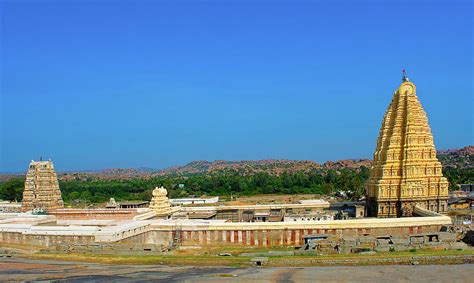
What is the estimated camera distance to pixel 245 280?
24641 mm

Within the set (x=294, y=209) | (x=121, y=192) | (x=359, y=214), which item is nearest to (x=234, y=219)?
(x=294, y=209)

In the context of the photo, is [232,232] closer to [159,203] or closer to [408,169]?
[159,203]

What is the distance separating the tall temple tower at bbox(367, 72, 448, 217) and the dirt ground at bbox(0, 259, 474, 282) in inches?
661

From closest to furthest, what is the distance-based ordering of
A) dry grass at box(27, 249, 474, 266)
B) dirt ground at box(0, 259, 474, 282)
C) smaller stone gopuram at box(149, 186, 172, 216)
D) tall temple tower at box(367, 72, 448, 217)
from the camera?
dirt ground at box(0, 259, 474, 282)
dry grass at box(27, 249, 474, 266)
tall temple tower at box(367, 72, 448, 217)
smaller stone gopuram at box(149, 186, 172, 216)

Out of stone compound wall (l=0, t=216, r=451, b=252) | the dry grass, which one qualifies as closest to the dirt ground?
the dry grass

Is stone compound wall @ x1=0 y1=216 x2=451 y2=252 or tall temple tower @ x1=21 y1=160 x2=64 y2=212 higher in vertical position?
tall temple tower @ x1=21 y1=160 x2=64 y2=212

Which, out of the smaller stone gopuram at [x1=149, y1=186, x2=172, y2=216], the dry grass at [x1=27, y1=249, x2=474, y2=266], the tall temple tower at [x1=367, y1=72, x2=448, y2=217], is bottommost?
the dry grass at [x1=27, y1=249, x2=474, y2=266]

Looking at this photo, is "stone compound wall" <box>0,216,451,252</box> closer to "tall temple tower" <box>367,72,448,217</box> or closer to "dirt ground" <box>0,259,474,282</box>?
"tall temple tower" <box>367,72,448,217</box>

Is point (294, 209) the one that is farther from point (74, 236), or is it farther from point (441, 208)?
point (74, 236)

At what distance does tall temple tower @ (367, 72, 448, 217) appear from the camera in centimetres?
4400

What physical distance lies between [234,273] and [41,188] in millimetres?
41162

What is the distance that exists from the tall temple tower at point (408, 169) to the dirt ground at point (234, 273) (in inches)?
661

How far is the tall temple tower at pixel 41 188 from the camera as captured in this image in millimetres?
60281

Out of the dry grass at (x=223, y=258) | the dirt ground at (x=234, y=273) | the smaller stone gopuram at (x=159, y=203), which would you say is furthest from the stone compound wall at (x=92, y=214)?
the dirt ground at (x=234, y=273)
